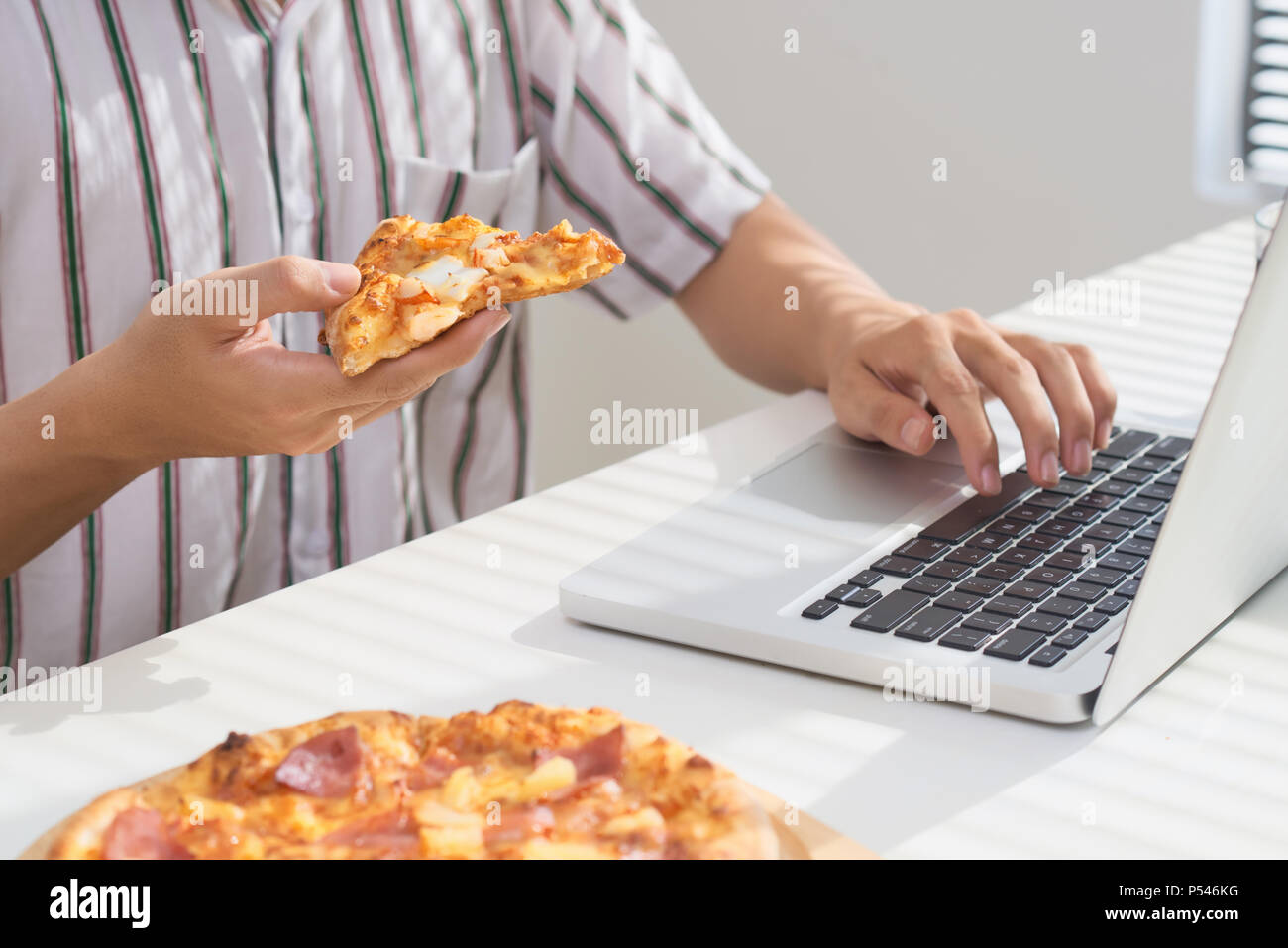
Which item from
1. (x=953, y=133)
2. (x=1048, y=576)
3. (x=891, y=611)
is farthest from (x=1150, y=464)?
(x=953, y=133)

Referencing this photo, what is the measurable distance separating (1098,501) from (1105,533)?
6 cm

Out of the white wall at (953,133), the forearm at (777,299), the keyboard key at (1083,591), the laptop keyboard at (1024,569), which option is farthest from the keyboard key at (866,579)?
the white wall at (953,133)

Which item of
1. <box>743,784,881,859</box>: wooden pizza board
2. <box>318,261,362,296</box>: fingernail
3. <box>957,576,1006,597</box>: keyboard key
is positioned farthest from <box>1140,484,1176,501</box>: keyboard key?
<box>318,261,362,296</box>: fingernail

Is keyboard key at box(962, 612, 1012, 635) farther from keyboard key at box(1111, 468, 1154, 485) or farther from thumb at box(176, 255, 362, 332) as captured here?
thumb at box(176, 255, 362, 332)

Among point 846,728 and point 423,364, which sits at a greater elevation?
point 423,364

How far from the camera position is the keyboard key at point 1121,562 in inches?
33.4

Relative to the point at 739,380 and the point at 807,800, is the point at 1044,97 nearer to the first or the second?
the point at 739,380

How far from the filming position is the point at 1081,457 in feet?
3.26

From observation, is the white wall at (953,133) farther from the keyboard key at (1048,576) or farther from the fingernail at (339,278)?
the fingernail at (339,278)

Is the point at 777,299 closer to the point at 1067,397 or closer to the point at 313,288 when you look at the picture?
the point at 1067,397

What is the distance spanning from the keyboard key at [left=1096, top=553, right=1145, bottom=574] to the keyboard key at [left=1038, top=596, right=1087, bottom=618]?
63 millimetres

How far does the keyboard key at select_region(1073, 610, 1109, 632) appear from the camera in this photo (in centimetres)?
77

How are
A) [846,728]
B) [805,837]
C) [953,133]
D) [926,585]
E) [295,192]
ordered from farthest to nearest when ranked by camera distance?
[953,133], [295,192], [926,585], [846,728], [805,837]
